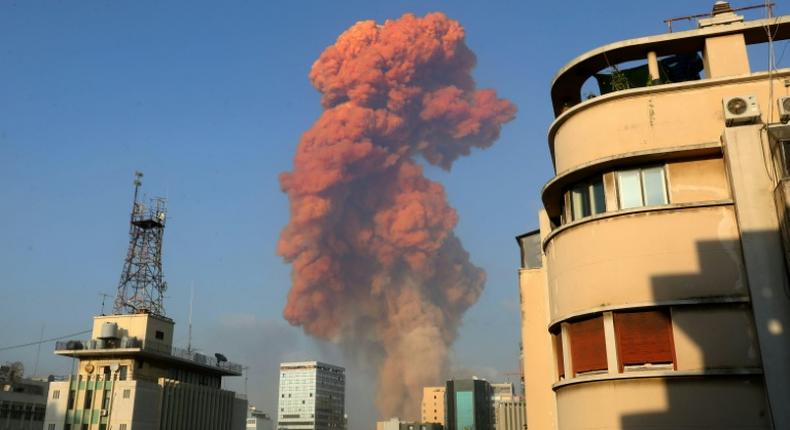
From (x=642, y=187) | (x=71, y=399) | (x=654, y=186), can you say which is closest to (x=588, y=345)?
(x=642, y=187)

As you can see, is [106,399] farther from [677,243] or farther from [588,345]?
[677,243]

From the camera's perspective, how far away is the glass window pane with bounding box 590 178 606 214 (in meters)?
16.1

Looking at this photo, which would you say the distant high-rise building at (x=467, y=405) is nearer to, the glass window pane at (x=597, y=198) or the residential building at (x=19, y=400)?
the residential building at (x=19, y=400)

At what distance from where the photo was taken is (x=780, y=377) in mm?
13086

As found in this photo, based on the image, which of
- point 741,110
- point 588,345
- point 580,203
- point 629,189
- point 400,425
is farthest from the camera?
point 400,425

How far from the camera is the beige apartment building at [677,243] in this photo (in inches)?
Answer: 540

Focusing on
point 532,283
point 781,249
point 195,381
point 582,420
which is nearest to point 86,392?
point 195,381

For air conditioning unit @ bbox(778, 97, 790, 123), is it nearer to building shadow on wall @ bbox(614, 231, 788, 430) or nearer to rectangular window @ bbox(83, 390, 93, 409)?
building shadow on wall @ bbox(614, 231, 788, 430)

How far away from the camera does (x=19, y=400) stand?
92.3 metres

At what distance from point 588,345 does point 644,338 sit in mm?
1313

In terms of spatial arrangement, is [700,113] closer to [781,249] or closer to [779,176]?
[779,176]

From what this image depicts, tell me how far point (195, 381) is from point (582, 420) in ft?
222

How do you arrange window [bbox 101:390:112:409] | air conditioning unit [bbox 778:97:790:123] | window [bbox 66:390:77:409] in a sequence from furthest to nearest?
window [bbox 66:390:77:409]
window [bbox 101:390:112:409]
air conditioning unit [bbox 778:97:790:123]

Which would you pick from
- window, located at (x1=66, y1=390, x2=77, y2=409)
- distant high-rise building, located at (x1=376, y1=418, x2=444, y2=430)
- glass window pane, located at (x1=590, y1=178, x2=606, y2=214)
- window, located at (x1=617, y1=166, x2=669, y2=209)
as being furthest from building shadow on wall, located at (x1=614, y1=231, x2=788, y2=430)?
distant high-rise building, located at (x1=376, y1=418, x2=444, y2=430)
